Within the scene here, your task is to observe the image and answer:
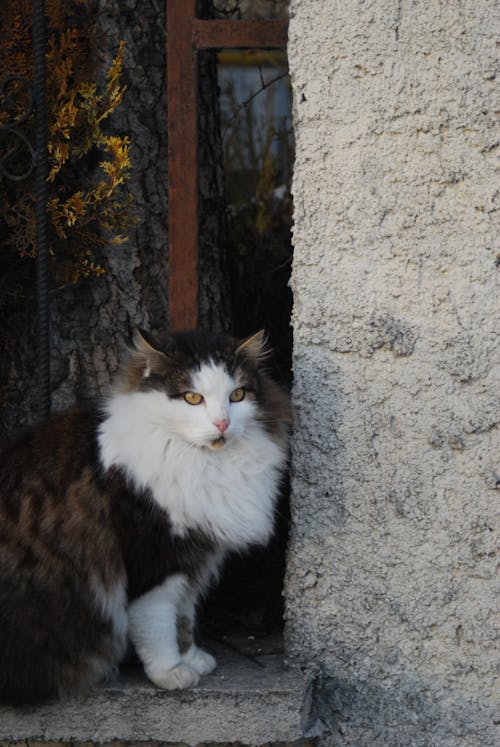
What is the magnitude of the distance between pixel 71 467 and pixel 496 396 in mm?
1054

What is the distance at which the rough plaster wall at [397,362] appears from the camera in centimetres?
234

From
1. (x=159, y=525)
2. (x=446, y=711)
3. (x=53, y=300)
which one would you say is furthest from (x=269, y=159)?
(x=446, y=711)

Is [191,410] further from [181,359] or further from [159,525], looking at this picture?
[159,525]

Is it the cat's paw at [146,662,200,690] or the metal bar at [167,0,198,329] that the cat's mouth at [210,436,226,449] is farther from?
the cat's paw at [146,662,200,690]

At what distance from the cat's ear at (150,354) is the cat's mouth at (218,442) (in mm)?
229

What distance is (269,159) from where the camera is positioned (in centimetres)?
409

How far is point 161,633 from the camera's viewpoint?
7.93ft

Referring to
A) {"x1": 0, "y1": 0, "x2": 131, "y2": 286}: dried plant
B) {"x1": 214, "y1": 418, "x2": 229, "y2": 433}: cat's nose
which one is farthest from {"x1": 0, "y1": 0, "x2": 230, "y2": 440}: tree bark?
{"x1": 214, "y1": 418, "x2": 229, "y2": 433}: cat's nose

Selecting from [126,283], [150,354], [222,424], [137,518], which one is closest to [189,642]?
[137,518]

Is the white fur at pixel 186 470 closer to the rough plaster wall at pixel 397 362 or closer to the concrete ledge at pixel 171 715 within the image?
the concrete ledge at pixel 171 715

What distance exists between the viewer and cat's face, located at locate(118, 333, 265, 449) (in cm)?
231

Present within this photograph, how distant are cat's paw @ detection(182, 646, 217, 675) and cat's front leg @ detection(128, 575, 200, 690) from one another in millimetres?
53

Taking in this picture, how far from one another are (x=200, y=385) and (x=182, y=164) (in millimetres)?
642

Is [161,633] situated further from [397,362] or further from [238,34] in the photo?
[238,34]
